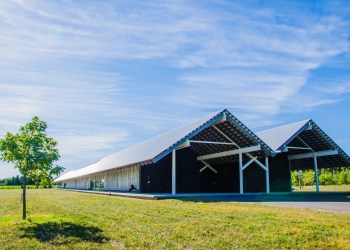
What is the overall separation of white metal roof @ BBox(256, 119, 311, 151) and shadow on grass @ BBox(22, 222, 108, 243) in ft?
61.3

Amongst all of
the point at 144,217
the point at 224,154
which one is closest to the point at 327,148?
the point at 224,154

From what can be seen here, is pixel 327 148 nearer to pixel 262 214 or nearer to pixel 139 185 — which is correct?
pixel 139 185

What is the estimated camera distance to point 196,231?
7.77m

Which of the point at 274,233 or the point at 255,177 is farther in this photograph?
the point at 255,177

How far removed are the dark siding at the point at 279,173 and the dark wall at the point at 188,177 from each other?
314 centimetres

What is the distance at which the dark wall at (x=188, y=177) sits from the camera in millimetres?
26516

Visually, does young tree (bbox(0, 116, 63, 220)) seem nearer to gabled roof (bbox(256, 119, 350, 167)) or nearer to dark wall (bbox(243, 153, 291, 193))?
gabled roof (bbox(256, 119, 350, 167))

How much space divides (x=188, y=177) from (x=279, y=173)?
8.18 metres

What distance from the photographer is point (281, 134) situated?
27.1 m

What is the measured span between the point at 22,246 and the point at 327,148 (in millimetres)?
25332

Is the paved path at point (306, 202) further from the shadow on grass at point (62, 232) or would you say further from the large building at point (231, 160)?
the shadow on grass at point (62, 232)

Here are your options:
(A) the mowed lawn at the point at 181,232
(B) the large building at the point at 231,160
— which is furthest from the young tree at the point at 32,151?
(B) the large building at the point at 231,160

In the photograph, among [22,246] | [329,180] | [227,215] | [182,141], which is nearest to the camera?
[22,246]

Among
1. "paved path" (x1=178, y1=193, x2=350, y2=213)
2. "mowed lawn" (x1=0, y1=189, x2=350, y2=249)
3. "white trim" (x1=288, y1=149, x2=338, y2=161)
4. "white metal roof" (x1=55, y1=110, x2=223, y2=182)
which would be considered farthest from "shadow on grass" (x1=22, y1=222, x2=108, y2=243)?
"white trim" (x1=288, y1=149, x2=338, y2=161)
